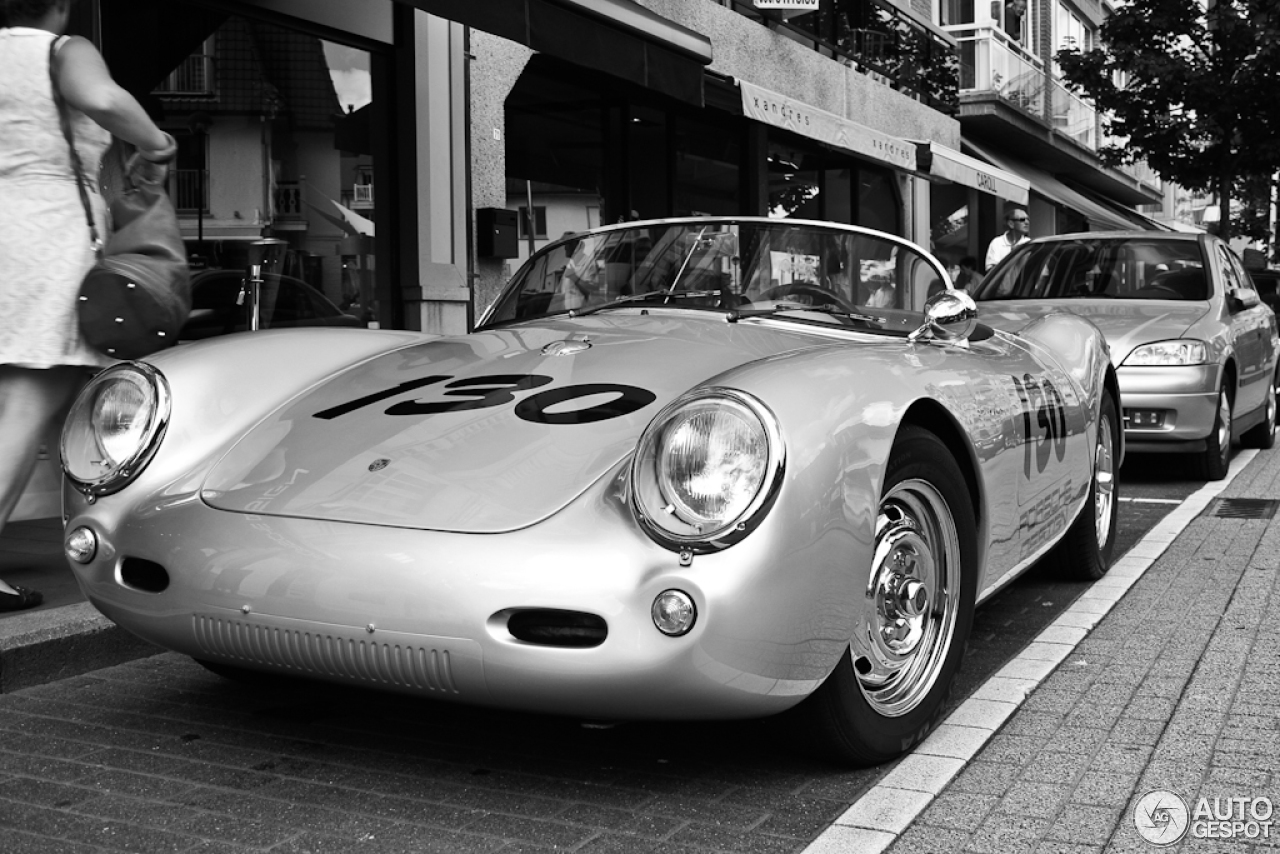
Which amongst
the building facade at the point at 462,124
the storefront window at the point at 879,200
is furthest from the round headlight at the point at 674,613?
the storefront window at the point at 879,200

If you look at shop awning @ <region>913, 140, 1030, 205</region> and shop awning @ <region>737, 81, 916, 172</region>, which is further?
shop awning @ <region>913, 140, 1030, 205</region>

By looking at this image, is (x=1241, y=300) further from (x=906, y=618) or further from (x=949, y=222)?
(x=949, y=222)

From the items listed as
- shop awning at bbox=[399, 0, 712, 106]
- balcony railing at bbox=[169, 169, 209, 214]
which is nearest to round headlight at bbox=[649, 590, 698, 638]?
shop awning at bbox=[399, 0, 712, 106]

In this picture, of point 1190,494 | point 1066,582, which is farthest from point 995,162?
point 1066,582

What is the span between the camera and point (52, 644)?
150 inches

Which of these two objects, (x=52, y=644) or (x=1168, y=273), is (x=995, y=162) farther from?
(x=52, y=644)

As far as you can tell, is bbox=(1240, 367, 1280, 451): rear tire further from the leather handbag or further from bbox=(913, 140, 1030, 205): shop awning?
the leather handbag

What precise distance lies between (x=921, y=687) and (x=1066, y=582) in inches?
81.7

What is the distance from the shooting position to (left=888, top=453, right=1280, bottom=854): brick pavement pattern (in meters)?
2.62

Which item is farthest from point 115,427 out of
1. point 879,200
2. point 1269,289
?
point 879,200

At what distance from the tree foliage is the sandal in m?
19.0

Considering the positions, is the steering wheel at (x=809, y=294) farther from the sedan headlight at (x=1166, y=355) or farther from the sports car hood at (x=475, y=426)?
the sedan headlight at (x=1166, y=355)

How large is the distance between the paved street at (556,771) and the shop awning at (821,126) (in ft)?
25.0

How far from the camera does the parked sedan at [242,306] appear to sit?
7586 millimetres
